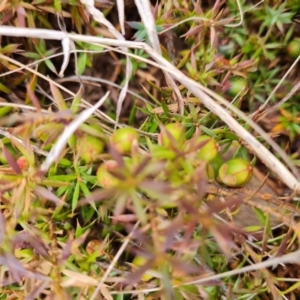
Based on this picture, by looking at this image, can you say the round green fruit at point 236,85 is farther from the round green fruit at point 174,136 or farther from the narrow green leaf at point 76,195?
the narrow green leaf at point 76,195

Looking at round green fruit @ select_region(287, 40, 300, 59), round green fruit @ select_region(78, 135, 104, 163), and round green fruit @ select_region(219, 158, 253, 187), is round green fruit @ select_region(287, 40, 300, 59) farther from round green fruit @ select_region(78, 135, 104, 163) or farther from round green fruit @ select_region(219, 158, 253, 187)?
round green fruit @ select_region(78, 135, 104, 163)

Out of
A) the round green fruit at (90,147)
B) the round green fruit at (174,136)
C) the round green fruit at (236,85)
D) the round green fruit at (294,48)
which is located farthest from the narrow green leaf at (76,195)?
the round green fruit at (294,48)

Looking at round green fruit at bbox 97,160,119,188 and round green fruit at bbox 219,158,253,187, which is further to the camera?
round green fruit at bbox 219,158,253,187

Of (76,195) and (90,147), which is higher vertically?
(90,147)

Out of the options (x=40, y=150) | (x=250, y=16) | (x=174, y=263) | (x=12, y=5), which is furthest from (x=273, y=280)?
(x=12, y=5)

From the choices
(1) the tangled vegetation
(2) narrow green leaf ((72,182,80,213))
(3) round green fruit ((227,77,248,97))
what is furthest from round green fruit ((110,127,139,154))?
(3) round green fruit ((227,77,248,97))

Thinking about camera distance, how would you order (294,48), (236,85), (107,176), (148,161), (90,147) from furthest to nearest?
(294,48) < (236,85) < (90,147) < (107,176) < (148,161)

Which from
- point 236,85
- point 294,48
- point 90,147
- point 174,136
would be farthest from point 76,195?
point 294,48

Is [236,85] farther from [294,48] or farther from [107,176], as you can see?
[107,176]

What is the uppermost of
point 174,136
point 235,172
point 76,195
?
point 174,136
